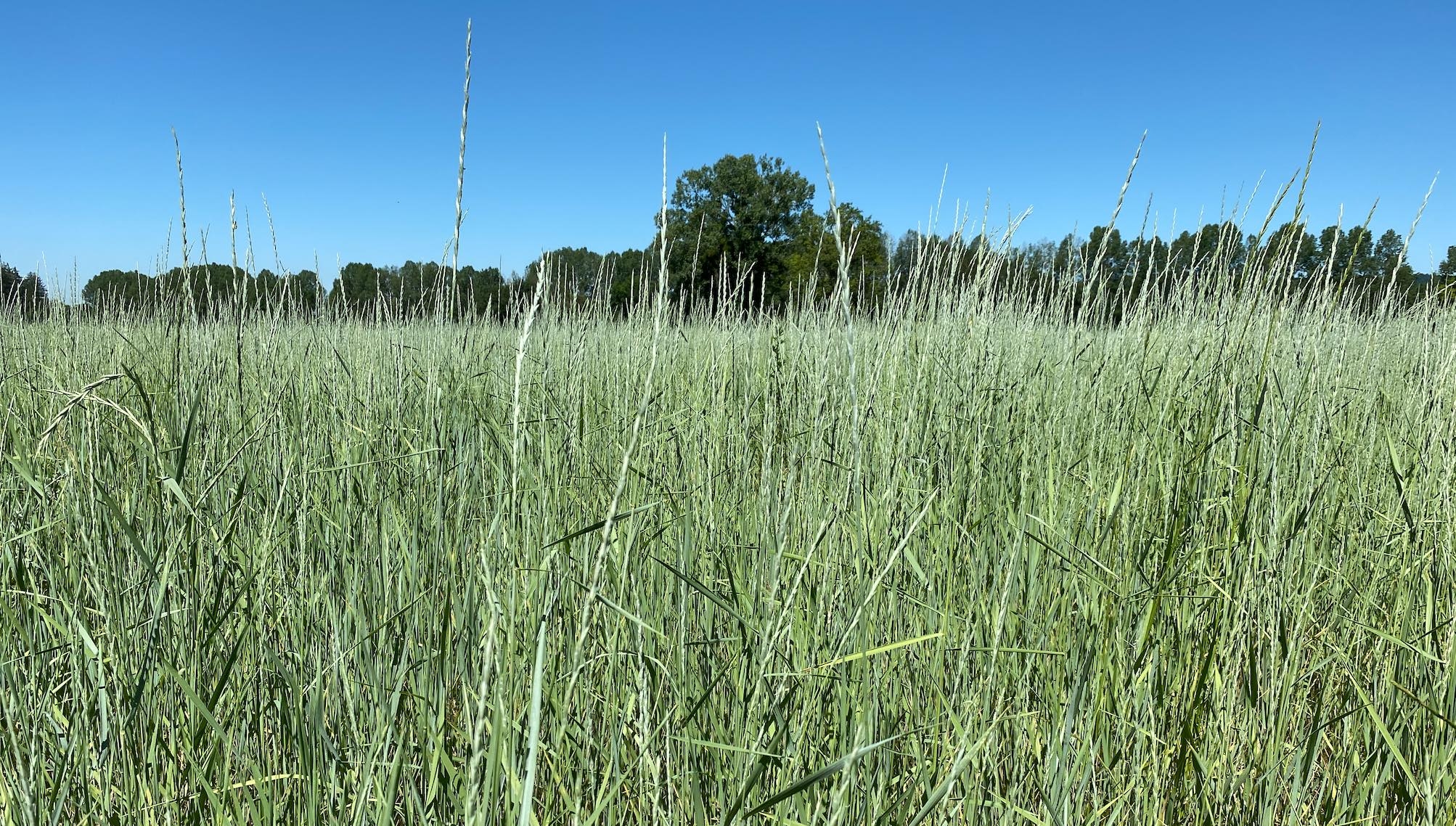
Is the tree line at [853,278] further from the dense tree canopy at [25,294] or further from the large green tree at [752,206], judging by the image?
the large green tree at [752,206]

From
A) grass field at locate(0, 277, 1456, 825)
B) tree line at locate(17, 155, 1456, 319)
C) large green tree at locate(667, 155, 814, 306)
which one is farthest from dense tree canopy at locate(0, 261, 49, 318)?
large green tree at locate(667, 155, 814, 306)

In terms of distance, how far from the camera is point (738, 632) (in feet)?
3.99

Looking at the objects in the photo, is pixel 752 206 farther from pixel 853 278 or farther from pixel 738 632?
pixel 738 632

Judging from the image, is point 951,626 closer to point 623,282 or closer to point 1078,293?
point 1078,293

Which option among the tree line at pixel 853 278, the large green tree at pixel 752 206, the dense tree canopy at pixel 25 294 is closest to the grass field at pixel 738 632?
the tree line at pixel 853 278

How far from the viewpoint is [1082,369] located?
2607 millimetres

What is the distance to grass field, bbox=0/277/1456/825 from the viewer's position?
0.82 m

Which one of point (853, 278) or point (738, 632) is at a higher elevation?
point (853, 278)

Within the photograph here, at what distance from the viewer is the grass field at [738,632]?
2.68 feet

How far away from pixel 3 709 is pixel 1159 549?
1.90m

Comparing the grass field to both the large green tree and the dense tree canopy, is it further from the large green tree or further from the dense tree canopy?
the large green tree

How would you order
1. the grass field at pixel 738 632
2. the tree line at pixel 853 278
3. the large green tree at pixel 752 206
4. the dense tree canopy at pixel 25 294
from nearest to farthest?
the grass field at pixel 738 632 < the tree line at pixel 853 278 < the dense tree canopy at pixel 25 294 < the large green tree at pixel 752 206

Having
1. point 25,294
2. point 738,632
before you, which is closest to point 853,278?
point 738,632

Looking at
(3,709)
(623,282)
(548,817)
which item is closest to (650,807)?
(548,817)
